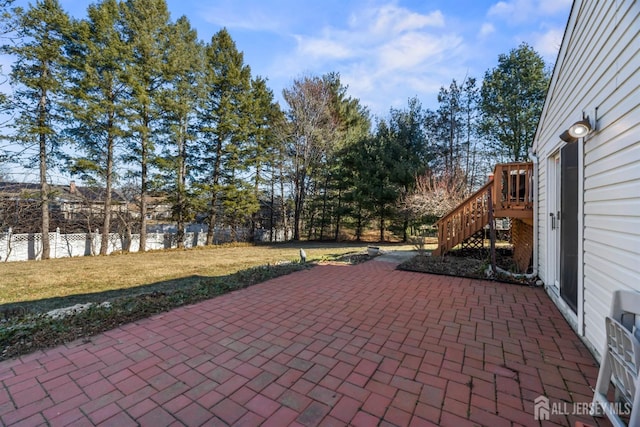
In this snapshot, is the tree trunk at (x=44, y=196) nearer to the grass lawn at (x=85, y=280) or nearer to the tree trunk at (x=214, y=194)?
the grass lawn at (x=85, y=280)

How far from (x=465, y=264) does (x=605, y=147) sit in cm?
412

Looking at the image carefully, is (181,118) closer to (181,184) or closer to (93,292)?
(181,184)

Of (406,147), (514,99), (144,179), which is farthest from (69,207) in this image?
(514,99)

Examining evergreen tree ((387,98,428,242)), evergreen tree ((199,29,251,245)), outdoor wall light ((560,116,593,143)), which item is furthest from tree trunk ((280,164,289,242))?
outdoor wall light ((560,116,593,143))

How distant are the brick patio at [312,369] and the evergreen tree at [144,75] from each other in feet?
34.8

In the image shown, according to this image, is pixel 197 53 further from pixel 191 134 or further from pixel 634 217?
pixel 634 217

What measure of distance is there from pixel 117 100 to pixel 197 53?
4.28 meters

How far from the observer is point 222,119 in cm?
1315

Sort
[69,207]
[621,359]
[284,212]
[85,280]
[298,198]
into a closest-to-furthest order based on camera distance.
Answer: [621,359] < [85,280] < [69,207] < [298,198] < [284,212]

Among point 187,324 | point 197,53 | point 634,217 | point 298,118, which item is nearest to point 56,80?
point 197,53

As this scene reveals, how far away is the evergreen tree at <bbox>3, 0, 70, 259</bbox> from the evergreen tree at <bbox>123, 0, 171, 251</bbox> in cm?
200

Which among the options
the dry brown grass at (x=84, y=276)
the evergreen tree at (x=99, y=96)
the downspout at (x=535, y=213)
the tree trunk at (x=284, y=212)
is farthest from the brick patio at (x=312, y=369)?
the tree trunk at (x=284, y=212)

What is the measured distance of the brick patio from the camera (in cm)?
162

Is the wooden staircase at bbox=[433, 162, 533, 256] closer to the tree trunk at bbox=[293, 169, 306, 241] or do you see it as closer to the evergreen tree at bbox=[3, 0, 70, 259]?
the tree trunk at bbox=[293, 169, 306, 241]
